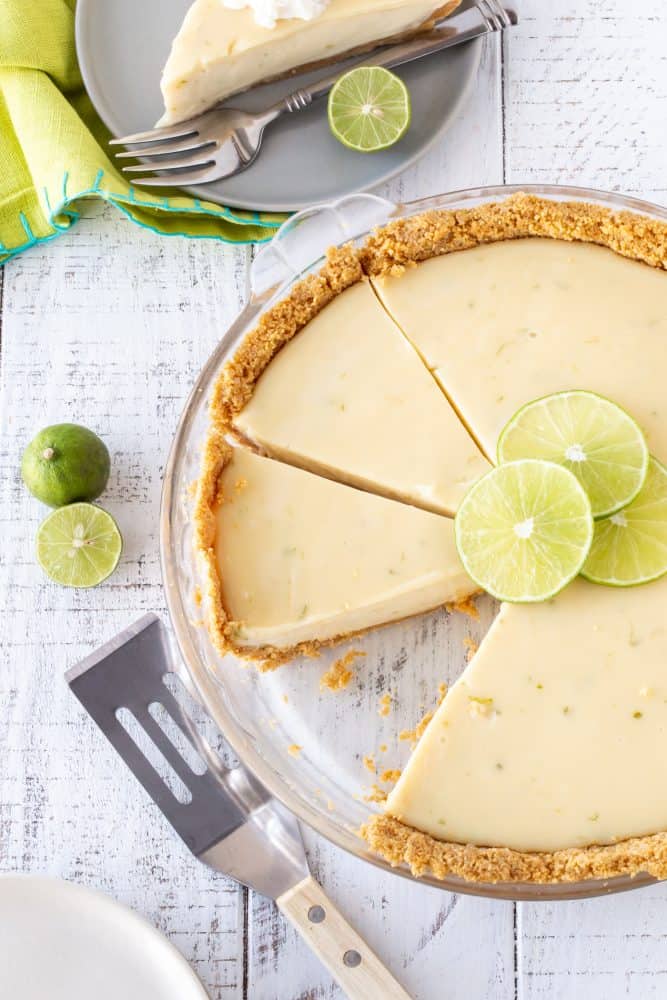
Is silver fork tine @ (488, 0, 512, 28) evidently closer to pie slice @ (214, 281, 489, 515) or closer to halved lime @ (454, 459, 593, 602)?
pie slice @ (214, 281, 489, 515)

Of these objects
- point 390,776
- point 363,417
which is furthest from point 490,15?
point 390,776

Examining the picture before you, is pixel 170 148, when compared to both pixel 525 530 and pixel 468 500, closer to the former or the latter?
pixel 468 500

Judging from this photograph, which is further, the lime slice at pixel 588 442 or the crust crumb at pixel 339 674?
the crust crumb at pixel 339 674

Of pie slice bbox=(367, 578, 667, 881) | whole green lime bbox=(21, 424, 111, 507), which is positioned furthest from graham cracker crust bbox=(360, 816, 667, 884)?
whole green lime bbox=(21, 424, 111, 507)

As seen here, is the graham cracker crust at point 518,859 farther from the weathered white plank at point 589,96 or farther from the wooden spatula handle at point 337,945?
the weathered white plank at point 589,96

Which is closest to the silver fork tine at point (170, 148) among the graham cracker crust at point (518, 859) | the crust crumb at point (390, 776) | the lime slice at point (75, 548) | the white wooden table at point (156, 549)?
the white wooden table at point (156, 549)

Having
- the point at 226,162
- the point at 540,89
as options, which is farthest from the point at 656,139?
the point at 226,162
